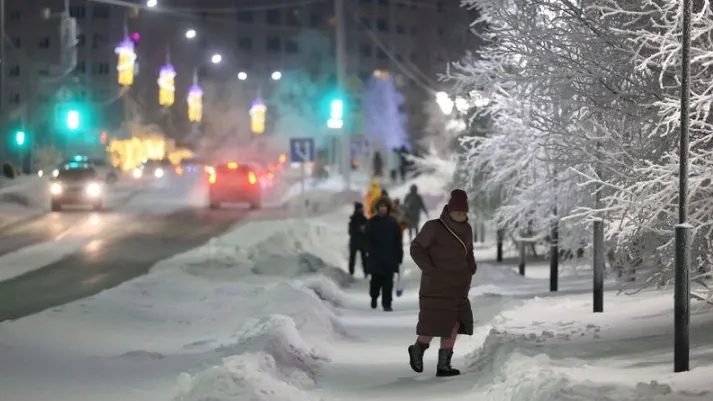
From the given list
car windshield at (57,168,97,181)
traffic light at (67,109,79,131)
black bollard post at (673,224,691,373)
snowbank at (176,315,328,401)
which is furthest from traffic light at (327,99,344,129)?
black bollard post at (673,224,691,373)

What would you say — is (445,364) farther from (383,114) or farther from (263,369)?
(383,114)

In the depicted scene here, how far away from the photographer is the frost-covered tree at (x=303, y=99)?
9606 centimetres

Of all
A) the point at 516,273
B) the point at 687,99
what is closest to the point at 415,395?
the point at 687,99

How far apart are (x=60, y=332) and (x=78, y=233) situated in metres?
19.4

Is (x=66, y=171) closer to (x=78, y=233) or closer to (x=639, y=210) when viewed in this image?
(x=78, y=233)

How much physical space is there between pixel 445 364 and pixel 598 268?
3.84 m

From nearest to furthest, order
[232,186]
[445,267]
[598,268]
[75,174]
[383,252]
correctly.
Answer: [445,267] → [598,268] → [383,252] → [75,174] → [232,186]

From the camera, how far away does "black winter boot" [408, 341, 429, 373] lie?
427 inches

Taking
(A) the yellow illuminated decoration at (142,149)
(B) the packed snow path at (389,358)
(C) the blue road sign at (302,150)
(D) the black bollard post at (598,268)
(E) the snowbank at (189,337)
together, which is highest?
(A) the yellow illuminated decoration at (142,149)

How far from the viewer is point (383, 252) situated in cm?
1744

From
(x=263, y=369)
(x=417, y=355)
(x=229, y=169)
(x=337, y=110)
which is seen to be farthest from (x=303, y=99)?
(x=263, y=369)

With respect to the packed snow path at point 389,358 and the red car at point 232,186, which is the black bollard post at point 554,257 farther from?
the red car at point 232,186

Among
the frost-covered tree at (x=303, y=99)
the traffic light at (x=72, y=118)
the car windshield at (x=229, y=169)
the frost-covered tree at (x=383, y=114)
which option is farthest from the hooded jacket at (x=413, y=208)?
the frost-covered tree at (x=383, y=114)

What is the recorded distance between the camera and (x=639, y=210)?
10.6 metres
